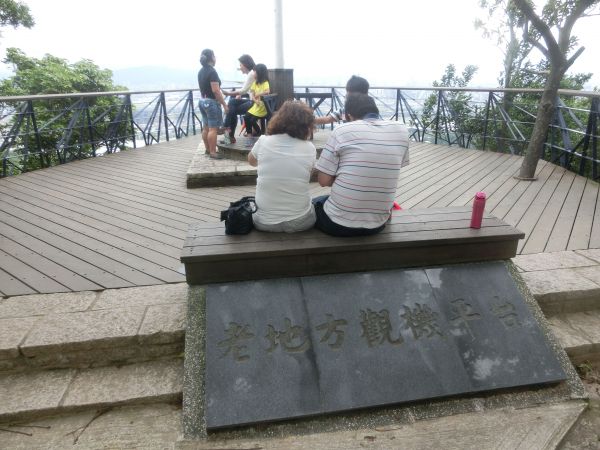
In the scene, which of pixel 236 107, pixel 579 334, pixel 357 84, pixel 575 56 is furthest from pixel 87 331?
pixel 575 56

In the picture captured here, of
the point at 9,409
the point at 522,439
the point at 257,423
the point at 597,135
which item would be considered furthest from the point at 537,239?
the point at 9,409

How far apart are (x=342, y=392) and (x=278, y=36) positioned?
5.29m

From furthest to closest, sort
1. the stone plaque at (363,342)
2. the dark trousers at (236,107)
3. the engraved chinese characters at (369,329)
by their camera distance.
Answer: the dark trousers at (236,107) < the engraved chinese characters at (369,329) < the stone plaque at (363,342)

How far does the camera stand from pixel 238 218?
7.31 feet

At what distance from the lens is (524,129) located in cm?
1036

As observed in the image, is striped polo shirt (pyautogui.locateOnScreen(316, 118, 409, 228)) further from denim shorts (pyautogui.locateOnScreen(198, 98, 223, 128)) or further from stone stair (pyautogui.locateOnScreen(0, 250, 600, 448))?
denim shorts (pyautogui.locateOnScreen(198, 98, 223, 128))

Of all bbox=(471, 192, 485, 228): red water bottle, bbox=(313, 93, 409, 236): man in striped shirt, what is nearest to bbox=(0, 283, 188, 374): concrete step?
bbox=(313, 93, 409, 236): man in striped shirt

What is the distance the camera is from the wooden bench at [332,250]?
2105 millimetres

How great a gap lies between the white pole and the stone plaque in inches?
178

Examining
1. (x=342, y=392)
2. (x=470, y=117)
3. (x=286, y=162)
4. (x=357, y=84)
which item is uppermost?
(x=357, y=84)

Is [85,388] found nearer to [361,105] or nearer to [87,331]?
[87,331]

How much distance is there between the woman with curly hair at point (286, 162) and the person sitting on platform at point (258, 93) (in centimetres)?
323

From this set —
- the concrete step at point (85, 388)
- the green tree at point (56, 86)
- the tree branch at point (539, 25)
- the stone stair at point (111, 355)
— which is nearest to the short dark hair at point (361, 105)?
the stone stair at point (111, 355)

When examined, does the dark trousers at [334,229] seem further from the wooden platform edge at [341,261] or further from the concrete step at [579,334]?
the concrete step at [579,334]
